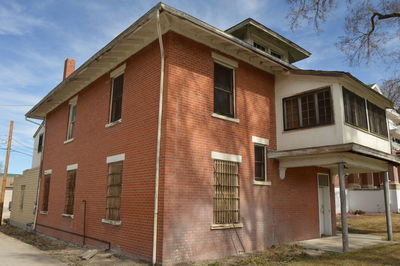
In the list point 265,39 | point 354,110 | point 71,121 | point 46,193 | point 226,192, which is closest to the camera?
point 226,192

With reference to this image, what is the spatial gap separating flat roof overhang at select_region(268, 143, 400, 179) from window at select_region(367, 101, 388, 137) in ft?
4.64

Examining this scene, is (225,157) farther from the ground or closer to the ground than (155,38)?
closer to the ground

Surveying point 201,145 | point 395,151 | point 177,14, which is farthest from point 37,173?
point 395,151

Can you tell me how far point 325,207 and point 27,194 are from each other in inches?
655

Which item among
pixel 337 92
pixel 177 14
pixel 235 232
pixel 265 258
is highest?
pixel 177 14

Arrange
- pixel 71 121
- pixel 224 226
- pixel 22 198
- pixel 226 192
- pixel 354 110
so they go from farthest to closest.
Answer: pixel 22 198
pixel 71 121
pixel 354 110
pixel 226 192
pixel 224 226

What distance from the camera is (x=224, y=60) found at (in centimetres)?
1119

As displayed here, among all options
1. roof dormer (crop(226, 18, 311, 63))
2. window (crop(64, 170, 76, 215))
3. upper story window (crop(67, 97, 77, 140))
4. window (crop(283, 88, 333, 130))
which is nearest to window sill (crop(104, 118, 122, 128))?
window (crop(64, 170, 76, 215))

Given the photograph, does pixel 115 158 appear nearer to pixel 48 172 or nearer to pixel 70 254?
pixel 70 254

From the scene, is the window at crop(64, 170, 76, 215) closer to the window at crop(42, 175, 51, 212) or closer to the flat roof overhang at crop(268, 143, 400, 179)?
the window at crop(42, 175, 51, 212)

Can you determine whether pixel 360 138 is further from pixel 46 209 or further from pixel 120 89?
pixel 46 209


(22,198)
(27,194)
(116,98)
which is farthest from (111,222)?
(22,198)

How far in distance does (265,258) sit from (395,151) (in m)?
27.7

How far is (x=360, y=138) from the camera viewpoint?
12.0 meters
